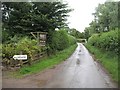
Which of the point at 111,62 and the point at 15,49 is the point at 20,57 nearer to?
the point at 15,49

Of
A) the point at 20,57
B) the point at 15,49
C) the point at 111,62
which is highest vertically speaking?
the point at 15,49

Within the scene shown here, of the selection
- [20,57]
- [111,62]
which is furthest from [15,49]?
[111,62]

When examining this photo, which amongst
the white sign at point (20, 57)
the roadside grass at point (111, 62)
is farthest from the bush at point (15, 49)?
the roadside grass at point (111, 62)

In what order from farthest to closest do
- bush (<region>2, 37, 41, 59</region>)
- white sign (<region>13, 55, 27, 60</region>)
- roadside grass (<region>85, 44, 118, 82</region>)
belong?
1. bush (<region>2, 37, 41, 59</region>)
2. white sign (<region>13, 55, 27, 60</region>)
3. roadside grass (<region>85, 44, 118, 82</region>)

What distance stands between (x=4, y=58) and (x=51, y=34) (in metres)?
12.7

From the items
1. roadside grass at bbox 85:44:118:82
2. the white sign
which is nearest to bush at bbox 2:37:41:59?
the white sign

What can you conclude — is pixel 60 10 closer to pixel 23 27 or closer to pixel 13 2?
pixel 23 27

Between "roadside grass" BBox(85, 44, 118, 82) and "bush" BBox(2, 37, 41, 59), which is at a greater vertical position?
"bush" BBox(2, 37, 41, 59)

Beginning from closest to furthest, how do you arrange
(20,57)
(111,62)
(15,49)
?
(20,57)
(15,49)
(111,62)

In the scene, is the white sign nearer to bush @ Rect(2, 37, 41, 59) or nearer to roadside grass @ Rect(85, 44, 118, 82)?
bush @ Rect(2, 37, 41, 59)

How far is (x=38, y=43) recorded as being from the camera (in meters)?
25.4

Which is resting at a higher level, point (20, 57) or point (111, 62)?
point (20, 57)

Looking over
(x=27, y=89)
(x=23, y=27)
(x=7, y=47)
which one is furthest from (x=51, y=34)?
(x=27, y=89)

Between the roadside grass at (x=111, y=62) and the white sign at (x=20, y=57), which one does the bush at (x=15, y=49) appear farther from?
the roadside grass at (x=111, y=62)
